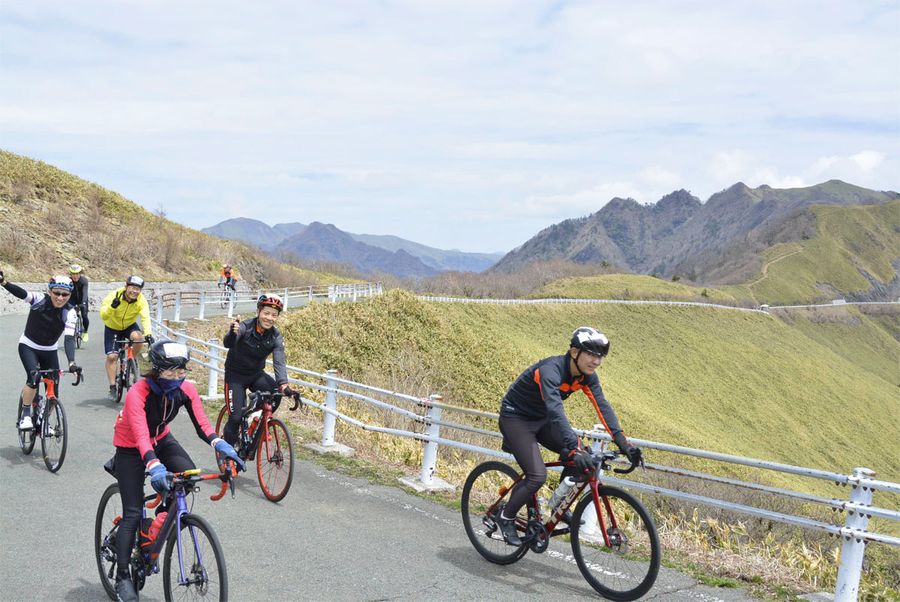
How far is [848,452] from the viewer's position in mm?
57938

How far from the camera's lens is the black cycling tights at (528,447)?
20.0 feet

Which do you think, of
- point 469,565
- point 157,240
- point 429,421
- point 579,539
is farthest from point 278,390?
point 157,240

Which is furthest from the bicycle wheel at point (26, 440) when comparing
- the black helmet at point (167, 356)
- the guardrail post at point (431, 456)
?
the black helmet at point (167, 356)

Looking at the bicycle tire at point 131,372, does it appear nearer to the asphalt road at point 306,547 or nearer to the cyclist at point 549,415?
the asphalt road at point 306,547

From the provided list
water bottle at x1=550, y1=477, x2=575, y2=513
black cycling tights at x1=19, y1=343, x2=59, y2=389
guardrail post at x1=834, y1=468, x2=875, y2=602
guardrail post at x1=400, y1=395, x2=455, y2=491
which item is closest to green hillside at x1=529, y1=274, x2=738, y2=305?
guardrail post at x1=400, y1=395, x2=455, y2=491

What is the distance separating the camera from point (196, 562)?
4699 millimetres

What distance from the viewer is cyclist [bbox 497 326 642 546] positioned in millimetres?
5742

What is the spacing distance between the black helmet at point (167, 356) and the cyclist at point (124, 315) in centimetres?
696

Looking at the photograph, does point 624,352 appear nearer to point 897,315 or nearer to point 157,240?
point 157,240

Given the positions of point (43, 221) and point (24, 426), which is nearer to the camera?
point (24, 426)

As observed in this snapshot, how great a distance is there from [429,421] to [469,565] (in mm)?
3005

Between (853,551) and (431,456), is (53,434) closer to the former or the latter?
(431,456)

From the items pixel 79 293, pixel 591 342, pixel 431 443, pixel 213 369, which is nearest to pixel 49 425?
pixel 431 443

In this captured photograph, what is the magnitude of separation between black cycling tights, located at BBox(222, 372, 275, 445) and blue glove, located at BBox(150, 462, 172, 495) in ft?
13.5
